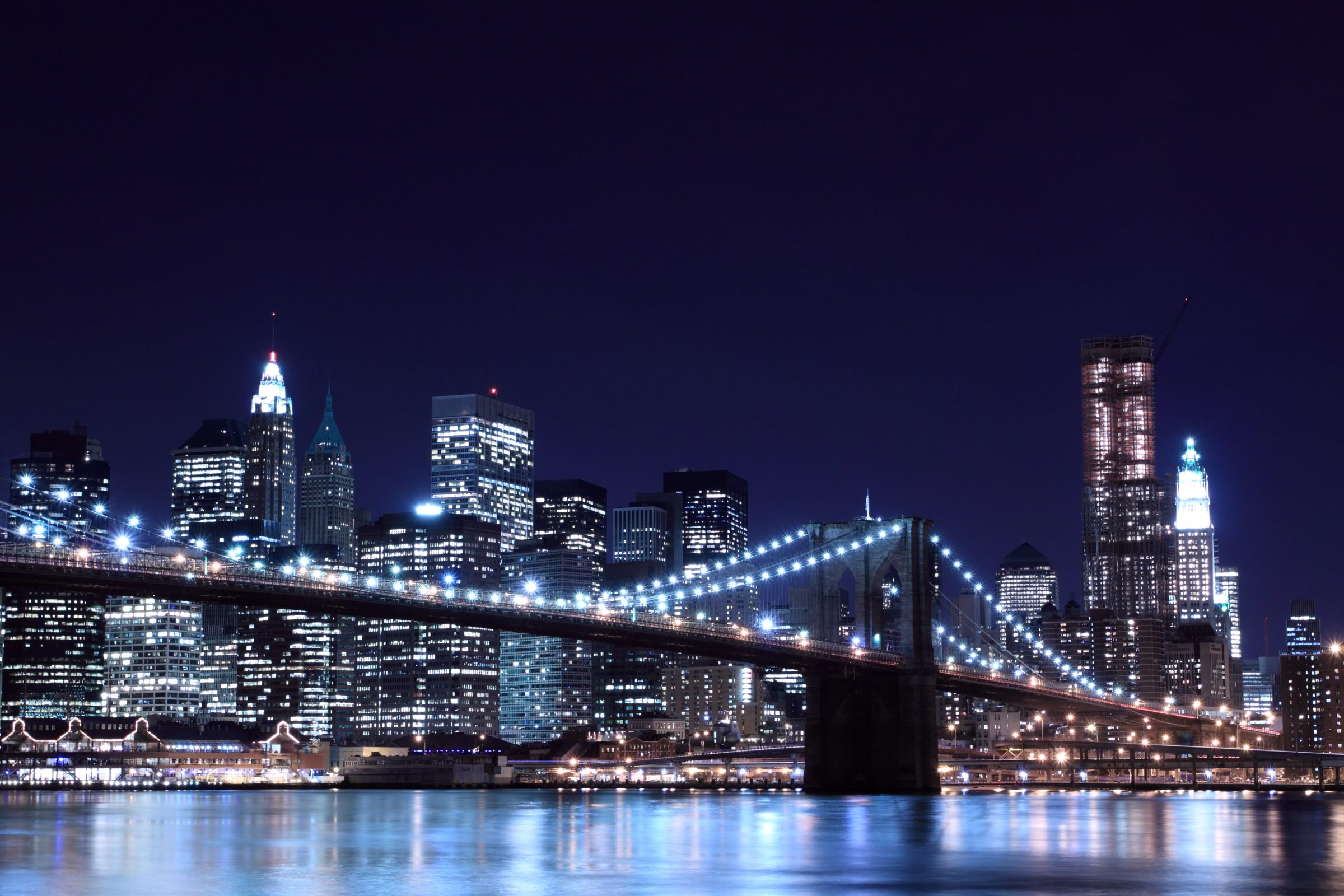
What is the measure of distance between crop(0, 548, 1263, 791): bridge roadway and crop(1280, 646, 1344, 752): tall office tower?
267 ft

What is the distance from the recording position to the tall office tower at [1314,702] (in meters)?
168

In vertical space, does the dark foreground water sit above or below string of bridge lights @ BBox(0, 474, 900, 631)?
below

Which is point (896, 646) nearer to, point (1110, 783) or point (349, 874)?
point (1110, 783)

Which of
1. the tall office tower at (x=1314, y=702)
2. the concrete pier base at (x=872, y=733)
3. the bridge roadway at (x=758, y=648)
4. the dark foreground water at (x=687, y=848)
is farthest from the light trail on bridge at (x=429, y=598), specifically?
the tall office tower at (x=1314, y=702)

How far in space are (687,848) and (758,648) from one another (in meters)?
35.6

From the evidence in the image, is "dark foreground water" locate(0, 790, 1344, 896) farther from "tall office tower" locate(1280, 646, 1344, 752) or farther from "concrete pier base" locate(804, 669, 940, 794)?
"tall office tower" locate(1280, 646, 1344, 752)

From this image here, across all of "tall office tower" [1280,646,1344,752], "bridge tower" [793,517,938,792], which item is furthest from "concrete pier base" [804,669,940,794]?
"tall office tower" [1280,646,1344,752]

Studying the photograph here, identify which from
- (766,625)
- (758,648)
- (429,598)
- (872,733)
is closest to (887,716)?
(872,733)

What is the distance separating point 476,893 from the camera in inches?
1483

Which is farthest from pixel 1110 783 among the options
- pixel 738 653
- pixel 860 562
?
pixel 738 653

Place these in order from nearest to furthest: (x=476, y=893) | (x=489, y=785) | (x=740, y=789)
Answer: (x=476, y=893) → (x=740, y=789) → (x=489, y=785)

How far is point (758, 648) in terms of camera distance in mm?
86125

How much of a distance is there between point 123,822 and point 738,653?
3001cm

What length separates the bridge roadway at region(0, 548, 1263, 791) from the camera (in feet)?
236
